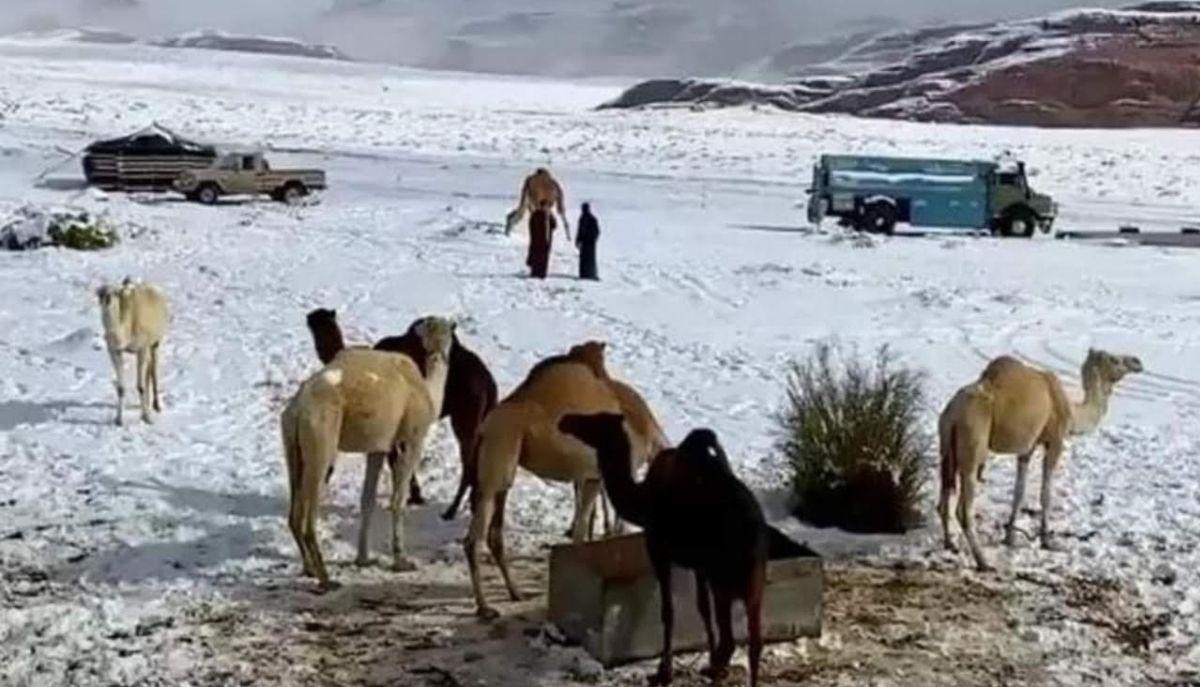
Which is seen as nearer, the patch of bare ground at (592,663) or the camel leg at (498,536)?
the patch of bare ground at (592,663)

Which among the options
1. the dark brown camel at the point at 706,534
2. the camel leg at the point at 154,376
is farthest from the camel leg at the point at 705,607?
the camel leg at the point at 154,376

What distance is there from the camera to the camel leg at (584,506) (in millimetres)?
10695

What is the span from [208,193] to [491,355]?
20.0 meters

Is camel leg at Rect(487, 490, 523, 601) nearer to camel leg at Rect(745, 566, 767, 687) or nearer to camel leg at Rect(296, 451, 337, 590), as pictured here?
camel leg at Rect(296, 451, 337, 590)

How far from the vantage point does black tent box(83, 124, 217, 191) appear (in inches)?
1585

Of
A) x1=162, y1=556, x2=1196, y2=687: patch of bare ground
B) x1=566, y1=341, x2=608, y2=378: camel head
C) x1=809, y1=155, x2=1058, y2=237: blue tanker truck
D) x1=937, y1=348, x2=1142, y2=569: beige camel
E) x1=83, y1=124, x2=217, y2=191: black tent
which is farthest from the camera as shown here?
x1=83, y1=124, x2=217, y2=191: black tent

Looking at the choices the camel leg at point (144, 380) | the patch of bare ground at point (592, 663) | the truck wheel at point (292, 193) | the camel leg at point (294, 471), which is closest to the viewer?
the patch of bare ground at point (592, 663)

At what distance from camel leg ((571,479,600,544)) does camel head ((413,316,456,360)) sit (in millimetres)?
1534

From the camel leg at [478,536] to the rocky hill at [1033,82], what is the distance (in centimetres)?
6407

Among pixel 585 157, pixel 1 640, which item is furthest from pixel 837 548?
pixel 585 157

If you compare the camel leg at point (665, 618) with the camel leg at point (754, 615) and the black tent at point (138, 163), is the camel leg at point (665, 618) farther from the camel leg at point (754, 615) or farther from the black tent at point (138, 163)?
the black tent at point (138, 163)

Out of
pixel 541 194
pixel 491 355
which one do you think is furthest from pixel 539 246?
pixel 491 355

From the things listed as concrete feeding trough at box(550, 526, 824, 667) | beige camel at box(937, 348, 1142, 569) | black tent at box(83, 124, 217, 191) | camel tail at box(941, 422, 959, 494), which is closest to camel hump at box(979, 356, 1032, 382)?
beige camel at box(937, 348, 1142, 569)

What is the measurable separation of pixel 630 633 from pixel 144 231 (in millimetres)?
22535
